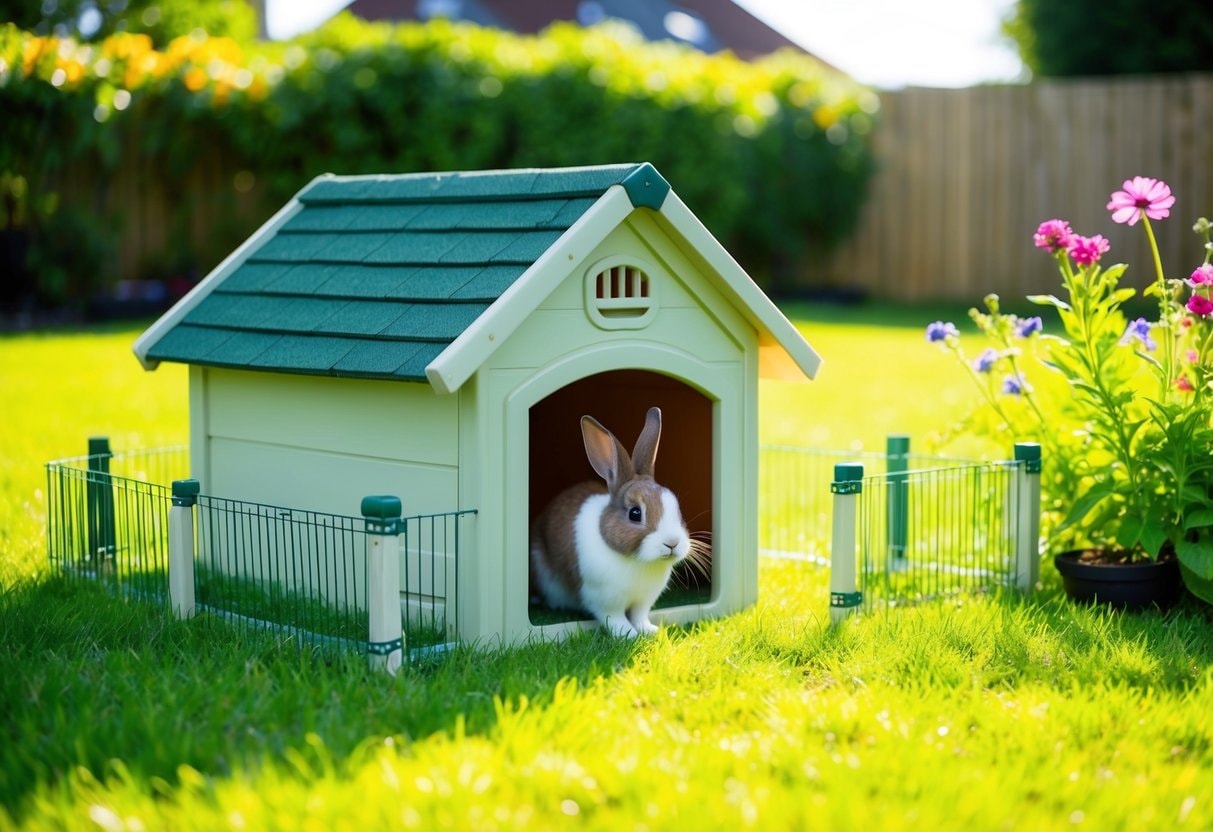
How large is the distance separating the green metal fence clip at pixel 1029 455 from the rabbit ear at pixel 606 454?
4.55 feet

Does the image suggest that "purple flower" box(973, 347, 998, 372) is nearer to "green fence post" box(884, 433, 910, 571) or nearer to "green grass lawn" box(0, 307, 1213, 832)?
"green fence post" box(884, 433, 910, 571)

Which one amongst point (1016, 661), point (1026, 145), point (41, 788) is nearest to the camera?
point (41, 788)

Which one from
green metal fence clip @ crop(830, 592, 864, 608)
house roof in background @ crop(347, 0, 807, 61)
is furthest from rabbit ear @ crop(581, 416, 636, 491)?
house roof in background @ crop(347, 0, 807, 61)

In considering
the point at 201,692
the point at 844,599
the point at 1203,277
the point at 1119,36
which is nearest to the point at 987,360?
the point at 1203,277

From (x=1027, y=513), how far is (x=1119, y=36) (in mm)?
14285

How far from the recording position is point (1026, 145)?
14602 millimetres

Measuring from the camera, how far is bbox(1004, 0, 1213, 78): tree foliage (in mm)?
16797

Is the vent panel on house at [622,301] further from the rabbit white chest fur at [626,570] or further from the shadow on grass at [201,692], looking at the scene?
the shadow on grass at [201,692]

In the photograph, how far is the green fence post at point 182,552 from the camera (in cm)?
420

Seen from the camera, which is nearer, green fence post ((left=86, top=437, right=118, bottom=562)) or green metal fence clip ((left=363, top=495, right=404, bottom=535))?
green metal fence clip ((left=363, top=495, right=404, bottom=535))

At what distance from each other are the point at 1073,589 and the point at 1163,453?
548 mm

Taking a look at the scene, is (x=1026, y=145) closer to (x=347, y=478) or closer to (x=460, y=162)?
(x=460, y=162)

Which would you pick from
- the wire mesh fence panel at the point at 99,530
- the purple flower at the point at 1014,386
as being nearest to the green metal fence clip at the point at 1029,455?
the purple flower at the point at 1014,386

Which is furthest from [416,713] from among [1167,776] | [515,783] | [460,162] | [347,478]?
[460,162]
